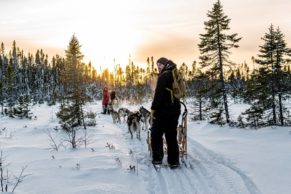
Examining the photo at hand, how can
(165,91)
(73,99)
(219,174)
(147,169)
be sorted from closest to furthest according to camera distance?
(219,174)
(147,169)
(165,91)
(73,99)

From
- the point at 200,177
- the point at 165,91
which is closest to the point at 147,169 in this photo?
the point at 200,177

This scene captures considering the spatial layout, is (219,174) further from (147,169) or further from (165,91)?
(165,91)

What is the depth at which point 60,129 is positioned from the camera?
13.1 m

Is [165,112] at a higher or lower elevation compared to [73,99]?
lower

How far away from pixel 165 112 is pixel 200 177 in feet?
5.41

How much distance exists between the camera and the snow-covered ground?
579 cm

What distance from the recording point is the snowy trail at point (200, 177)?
582cm

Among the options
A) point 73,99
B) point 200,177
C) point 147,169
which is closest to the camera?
point 200,177

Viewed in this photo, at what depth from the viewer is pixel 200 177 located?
6.60 meters

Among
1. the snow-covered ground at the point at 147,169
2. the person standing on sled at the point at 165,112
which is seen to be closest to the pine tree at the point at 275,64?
the snow-covered ground at the point at 147,169

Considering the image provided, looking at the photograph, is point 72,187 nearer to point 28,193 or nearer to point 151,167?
point 28,193

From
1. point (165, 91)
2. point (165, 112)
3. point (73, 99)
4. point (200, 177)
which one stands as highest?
point (165, 91)

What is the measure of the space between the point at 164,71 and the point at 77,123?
23.4 ft

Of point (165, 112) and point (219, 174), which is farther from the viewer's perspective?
point (165, 112)
